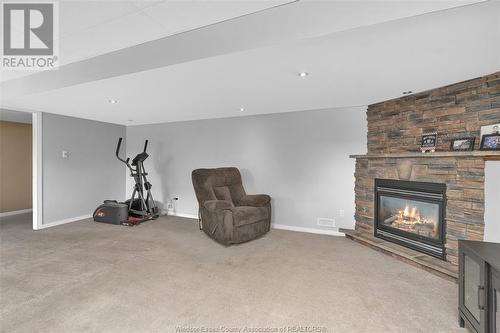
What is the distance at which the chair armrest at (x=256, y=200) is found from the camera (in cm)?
396

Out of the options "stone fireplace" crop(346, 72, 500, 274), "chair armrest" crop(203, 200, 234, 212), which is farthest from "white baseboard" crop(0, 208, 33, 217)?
"stone fireplace" crop(346, 72, 500, 274)

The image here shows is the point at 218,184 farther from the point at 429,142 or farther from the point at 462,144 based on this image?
the point at 462,144

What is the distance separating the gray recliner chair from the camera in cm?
337

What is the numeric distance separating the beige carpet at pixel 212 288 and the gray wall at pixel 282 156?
2.76 feet

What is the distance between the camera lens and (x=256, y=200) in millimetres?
4031

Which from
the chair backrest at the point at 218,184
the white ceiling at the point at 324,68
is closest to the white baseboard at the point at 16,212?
the white ceiling at the point at 324,68

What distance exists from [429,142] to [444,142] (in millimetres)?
147

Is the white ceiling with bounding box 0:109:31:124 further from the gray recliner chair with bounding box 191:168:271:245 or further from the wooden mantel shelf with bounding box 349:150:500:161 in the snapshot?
the wooden mantel shelf with bounding box 349:150:500:161

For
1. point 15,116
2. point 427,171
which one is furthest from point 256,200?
point 15,116

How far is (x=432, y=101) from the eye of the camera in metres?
2.91

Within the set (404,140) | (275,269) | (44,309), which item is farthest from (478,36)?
(44,309)

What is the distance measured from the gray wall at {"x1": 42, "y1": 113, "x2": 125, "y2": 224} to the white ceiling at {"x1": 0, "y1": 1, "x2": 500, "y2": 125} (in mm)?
670

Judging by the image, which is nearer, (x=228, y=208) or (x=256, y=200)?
(x=228, y=208)

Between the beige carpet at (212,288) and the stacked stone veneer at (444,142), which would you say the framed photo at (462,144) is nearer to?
the stacked stone veneer at (444,142)
